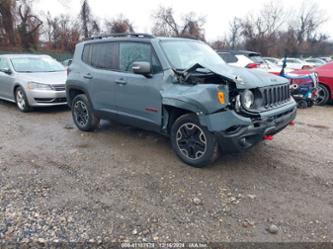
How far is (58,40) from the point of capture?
37.6 meters

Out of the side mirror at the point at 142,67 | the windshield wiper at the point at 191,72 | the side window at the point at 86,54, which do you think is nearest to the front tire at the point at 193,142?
the windshield wiper at the point at 191,72

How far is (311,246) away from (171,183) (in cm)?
164

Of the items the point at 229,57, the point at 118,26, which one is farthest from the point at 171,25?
the point at 229,57

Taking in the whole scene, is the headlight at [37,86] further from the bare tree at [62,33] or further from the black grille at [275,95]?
the bare tree at [62,33]

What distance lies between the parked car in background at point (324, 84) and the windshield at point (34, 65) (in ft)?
25.1

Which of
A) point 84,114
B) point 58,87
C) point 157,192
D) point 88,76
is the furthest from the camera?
point 58,87

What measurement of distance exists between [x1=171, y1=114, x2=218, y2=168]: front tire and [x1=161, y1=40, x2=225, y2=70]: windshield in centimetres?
83

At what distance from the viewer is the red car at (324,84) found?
322 inches

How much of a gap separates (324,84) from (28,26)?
119 ft

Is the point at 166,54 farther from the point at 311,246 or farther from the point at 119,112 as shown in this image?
the point at 311,246

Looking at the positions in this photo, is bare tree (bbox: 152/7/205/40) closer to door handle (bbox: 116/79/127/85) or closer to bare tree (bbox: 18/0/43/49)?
bare tree (bbox: 18/0/43/49)

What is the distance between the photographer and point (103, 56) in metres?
4.78

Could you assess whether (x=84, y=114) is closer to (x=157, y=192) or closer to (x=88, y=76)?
(x=88, y=76)

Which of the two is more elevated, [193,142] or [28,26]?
[28,26]
